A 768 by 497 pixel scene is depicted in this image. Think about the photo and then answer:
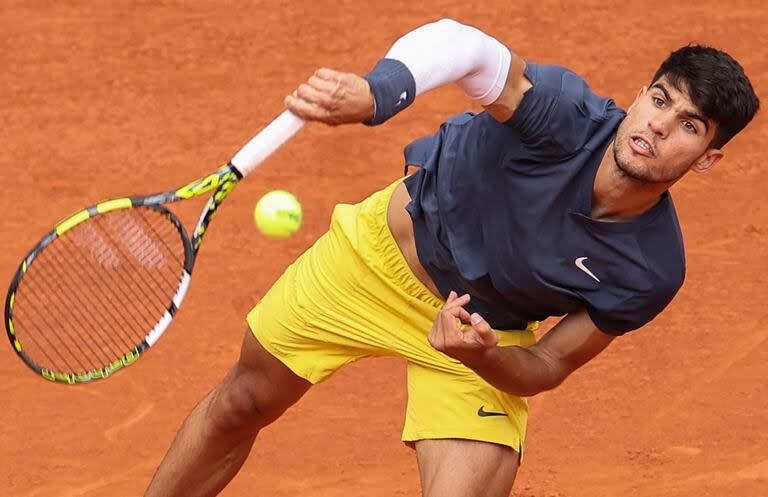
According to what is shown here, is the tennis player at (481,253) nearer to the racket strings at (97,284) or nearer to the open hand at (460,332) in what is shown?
the open hand at (460,332)

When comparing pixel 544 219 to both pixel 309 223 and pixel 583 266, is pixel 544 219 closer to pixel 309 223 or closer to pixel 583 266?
pixel 583 266

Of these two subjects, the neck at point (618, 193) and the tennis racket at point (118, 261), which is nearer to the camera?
the tennis racket at point (118, 261)

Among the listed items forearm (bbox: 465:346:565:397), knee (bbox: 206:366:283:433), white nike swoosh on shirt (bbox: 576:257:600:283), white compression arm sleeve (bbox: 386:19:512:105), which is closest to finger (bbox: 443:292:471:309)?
forearm (bbox: 465:346:565:397)

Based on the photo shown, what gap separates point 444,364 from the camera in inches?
210

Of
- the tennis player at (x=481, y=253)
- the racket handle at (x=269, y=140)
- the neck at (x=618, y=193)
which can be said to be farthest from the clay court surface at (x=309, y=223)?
the racket handle at (x=269, y=140)

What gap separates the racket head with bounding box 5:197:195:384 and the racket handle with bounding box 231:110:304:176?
0.51 m

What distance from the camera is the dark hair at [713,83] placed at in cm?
458

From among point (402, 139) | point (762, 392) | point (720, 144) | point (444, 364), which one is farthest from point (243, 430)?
point (402, 139)

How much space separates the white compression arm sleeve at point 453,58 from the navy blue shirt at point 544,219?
141mm

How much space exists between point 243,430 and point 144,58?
387 cm

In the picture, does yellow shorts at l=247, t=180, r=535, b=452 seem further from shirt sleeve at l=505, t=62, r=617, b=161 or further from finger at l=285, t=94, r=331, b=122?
finger at l=285, t=94, r=331, b=122

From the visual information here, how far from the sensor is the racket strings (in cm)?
547

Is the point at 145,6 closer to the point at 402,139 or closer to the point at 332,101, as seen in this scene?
the point at 402,139

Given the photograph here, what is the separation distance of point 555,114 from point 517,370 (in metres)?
0.87
